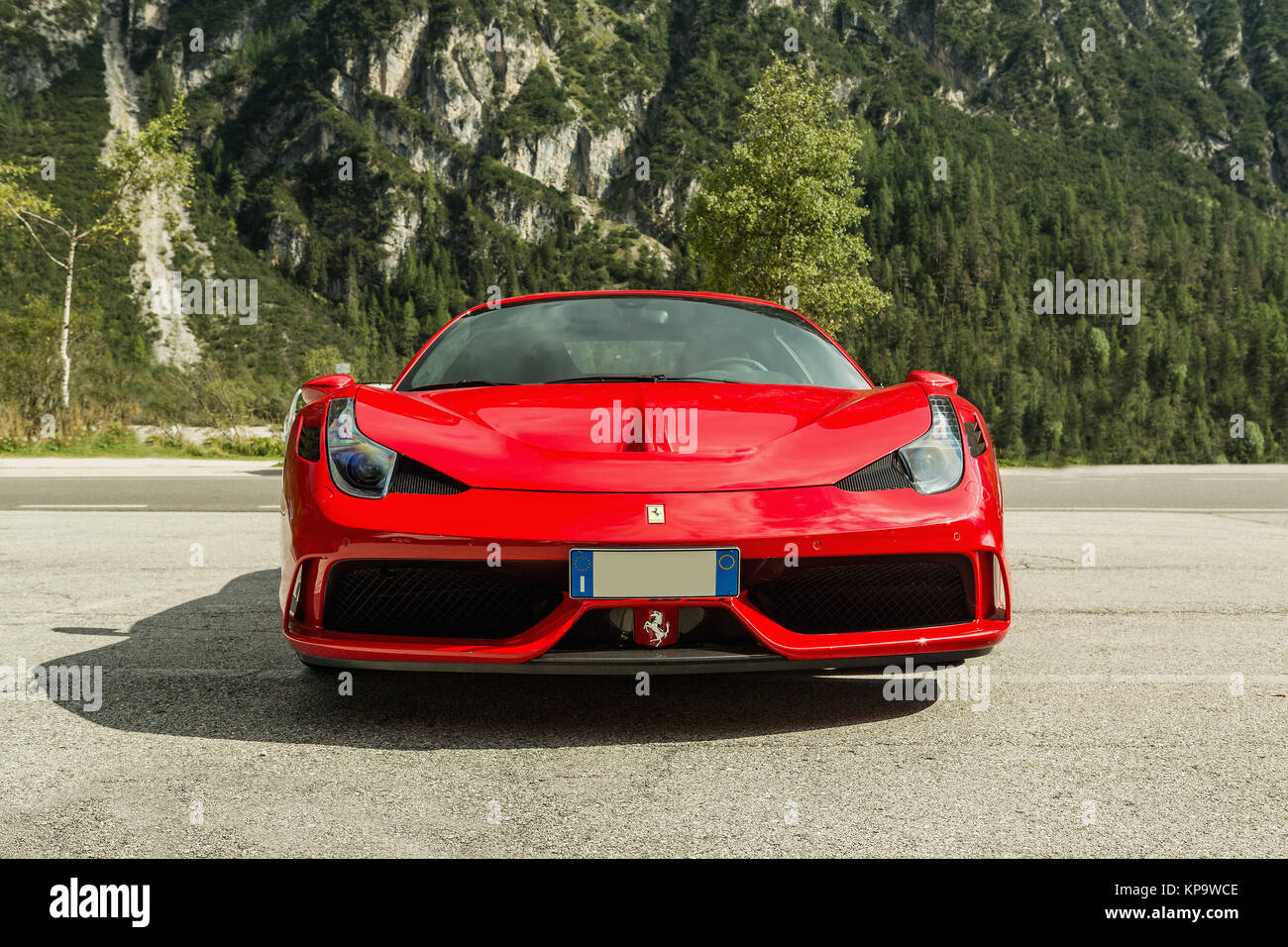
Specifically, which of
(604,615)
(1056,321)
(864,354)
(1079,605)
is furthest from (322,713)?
(1056,321)

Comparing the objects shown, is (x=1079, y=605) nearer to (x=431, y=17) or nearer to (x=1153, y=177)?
(x=431, y=17)

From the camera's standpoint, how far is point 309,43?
5782 inches

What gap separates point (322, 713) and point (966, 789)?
71.4 inches

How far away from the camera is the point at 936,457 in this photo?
9.42 feet

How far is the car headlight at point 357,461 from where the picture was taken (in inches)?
108

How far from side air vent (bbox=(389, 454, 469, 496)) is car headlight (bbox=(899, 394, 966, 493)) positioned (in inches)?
47.3

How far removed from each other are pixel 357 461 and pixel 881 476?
1.41 meters

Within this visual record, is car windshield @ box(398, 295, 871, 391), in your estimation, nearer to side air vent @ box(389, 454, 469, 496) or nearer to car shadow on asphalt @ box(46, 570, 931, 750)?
side air vent @ box(389, 454, 469, 496)

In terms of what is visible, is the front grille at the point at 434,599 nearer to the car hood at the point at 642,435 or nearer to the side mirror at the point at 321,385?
the car hood at the point at 642,435

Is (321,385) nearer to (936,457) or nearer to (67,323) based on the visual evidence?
(936,457)

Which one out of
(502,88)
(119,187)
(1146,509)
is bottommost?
(1146,509)

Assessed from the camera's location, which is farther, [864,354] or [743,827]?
[864,354]

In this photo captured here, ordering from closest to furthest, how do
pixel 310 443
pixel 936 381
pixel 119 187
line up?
pixel 310 443 < pixel 936 381 < pixel 119 187
